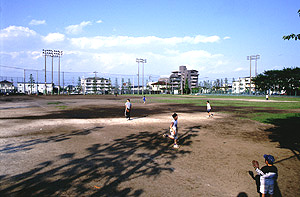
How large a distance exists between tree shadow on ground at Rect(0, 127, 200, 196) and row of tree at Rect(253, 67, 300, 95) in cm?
7275

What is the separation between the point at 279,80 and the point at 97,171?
8219 centimetres

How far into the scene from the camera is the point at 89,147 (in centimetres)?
795

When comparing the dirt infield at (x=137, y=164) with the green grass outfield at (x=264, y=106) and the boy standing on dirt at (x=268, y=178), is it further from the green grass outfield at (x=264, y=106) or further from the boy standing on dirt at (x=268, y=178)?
the green grass outfield at (x=264, y=106)

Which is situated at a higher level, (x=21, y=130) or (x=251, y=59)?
(x=251, y=59)

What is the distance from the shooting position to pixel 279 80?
7056cm

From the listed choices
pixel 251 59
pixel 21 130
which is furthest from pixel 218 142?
pixel 251 59

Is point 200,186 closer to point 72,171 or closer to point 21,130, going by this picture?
point 72,171

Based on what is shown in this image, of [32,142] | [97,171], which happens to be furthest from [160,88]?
[97,171]

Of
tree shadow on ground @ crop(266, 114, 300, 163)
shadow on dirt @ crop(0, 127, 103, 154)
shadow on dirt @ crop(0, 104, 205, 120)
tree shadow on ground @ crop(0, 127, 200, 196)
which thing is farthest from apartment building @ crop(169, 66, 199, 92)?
tree shadow on ground @ crop(0, 127, 200, 196)

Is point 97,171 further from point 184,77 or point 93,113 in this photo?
point 184,77

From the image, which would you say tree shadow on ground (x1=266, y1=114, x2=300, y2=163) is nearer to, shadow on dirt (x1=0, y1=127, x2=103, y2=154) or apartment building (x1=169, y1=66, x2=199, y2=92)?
shadow on dirt (x1=0, y1=127, x2=103, y2=154)

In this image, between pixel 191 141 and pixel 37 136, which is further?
pixel 37 136

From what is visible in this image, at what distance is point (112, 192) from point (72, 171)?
177cm

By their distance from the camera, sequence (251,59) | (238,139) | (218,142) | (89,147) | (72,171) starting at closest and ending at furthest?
(72,171) → (89,147) → (218,142) → (238,139) → (251,59)
